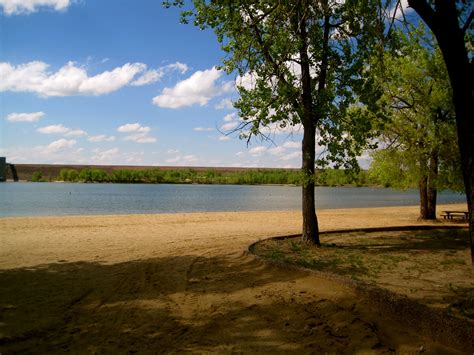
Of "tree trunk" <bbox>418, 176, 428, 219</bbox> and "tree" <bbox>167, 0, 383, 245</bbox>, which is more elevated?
"tree" <bbox>167, 0, 383, 245</bbox>

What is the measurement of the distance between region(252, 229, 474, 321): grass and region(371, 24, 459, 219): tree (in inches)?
205

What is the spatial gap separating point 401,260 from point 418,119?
36.9ft

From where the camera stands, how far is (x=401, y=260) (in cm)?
947

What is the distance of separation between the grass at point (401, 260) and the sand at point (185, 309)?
3.39 feet

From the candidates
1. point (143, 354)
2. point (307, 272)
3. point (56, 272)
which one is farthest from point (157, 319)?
point (56, 272)

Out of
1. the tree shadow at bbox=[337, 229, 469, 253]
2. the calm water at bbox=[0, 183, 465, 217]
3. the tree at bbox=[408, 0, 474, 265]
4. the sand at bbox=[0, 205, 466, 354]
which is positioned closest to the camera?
the sand at bbox=[0, 205, 466, 354]

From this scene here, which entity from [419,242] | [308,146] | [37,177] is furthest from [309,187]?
[37,177]

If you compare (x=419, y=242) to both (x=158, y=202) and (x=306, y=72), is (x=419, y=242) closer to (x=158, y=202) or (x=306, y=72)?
(x=306, y=72)

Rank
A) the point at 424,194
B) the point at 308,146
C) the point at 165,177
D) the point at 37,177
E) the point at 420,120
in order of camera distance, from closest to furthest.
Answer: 1. the point at 308,146
2. the point at 420,120
3. the point at 424,194
4. the point at 165,177
5. the point at 37,177

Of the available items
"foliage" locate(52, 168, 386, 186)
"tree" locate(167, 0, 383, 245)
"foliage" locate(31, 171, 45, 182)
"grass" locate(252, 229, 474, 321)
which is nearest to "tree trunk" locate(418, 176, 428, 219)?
"grass" locate(252, 229, 474, 321)

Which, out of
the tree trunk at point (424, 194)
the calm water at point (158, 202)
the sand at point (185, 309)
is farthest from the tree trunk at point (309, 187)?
the calm water at point (158, 202)

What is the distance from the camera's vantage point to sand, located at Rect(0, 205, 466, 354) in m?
4.90

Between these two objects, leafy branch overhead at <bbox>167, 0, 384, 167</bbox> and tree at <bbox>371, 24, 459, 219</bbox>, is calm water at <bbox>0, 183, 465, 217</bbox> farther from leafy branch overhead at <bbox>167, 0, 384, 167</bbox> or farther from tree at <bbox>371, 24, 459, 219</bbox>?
leafy branch overhead at <bbox>167, 0, 384, 167</bbox>

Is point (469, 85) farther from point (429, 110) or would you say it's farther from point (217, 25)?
point (429, 110)
